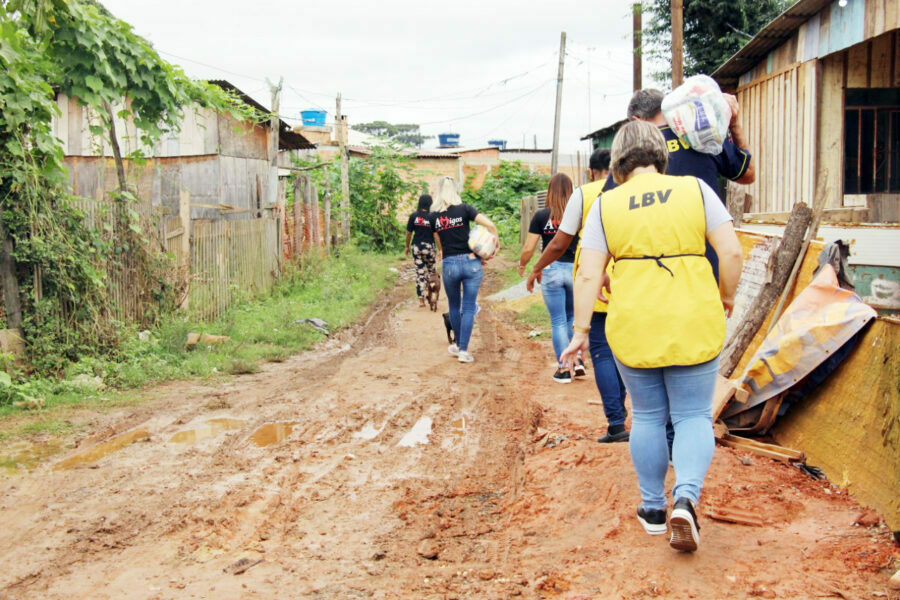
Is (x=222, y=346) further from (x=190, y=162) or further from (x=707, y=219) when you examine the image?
(x=707, y=219)

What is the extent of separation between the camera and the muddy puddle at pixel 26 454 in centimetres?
508

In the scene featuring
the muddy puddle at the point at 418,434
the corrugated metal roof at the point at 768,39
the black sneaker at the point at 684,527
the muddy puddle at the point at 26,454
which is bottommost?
the muddy puddle at the point at 418,434

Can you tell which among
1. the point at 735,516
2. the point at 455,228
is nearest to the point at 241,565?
the point at 735,516

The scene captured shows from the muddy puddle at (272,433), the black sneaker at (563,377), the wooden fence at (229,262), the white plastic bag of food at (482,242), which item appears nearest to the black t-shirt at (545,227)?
the black sneaker at (563,377)

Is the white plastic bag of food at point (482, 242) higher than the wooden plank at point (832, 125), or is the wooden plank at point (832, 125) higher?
the wooden plank at point (832, 125)

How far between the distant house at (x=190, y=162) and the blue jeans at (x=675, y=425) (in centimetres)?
878

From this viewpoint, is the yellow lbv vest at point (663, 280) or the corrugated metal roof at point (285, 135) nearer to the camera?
the yellow lbv vest at point (663, 280)

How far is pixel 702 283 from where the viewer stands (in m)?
3.28

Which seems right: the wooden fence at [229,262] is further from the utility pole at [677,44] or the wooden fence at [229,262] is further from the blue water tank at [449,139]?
the blue water tank at [449,139]

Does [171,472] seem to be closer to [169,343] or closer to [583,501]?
[583,501]

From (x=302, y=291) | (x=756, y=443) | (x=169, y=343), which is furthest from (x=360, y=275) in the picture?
(x=756, y=443)

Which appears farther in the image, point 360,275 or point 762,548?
point 360,275

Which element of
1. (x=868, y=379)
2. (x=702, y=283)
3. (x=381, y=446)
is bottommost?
(x=381, y=446)

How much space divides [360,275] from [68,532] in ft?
43.1
